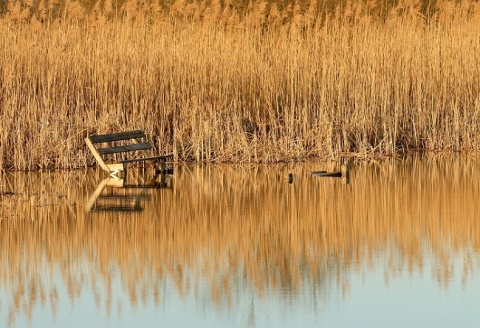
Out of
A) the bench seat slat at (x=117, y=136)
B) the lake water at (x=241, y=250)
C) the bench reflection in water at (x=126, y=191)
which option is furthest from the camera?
the bench seat slat at (x=117, y=136)

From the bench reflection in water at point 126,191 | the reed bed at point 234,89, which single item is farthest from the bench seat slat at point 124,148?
the reed bed at point 234,89

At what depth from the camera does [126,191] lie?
1041 centimetres

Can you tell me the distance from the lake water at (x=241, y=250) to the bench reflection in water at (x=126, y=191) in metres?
0.02

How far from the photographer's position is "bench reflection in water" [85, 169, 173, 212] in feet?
31.2

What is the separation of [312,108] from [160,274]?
6.71 meters

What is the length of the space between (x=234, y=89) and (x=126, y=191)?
3207 millimetres

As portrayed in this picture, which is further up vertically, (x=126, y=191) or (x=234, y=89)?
(x=234, y=89)

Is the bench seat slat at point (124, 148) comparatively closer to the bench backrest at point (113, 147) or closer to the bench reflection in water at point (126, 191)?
the bench backrest at point (113, 147)

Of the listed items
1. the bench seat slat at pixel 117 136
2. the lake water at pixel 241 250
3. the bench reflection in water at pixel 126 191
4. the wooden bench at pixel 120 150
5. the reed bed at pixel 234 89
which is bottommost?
the lake water at pixel 241 250

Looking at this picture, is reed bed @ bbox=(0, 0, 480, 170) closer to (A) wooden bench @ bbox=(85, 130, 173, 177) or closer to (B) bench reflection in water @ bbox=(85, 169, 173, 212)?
(A) wooden bench @ bbox=(85, 130, 173, 177)

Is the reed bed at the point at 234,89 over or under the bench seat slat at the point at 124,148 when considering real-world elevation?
over

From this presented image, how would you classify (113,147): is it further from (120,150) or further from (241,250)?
(241,250)

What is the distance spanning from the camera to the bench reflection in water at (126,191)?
9508mm

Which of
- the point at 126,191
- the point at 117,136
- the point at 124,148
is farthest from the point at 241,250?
the point at 117,136
